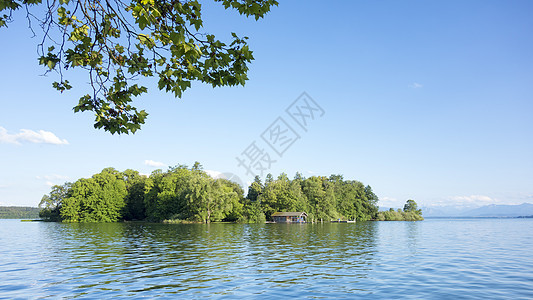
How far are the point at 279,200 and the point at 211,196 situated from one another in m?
27.4

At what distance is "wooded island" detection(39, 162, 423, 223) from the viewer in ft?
256

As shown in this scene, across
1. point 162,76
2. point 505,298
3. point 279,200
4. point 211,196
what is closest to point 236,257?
point 505,298

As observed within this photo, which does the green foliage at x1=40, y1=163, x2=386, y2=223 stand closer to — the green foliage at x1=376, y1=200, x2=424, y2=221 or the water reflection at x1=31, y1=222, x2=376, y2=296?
the green foliage at x1=376, y1=200, x2=424, y2=221

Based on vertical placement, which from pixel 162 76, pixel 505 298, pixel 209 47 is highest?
pixel 209 47

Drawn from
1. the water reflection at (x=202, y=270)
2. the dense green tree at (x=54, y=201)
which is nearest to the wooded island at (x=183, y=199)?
the dense green tree at (x=54, y=201)

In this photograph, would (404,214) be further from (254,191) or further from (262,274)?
(262,274)

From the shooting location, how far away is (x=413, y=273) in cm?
1568

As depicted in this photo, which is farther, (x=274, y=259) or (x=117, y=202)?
(x=117, y=202)

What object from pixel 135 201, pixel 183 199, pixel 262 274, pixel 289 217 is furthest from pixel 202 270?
pixel 135 201

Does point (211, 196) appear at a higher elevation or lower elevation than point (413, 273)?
higher

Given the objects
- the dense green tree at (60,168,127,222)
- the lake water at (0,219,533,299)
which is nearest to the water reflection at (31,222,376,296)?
the lake water at (0,219,533,299)

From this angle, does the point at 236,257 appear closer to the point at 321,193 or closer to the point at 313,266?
the point at 313,266

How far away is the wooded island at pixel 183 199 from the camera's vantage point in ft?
256

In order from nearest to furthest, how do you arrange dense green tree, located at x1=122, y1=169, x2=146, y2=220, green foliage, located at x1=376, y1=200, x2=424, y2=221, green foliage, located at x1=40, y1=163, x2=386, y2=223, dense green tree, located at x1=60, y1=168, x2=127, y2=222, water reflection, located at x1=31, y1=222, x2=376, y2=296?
water reflection, located at x1=31, y1=222, x2=376, y2=296, green foliage, located at x1=40, y1=163, x2=386, y2=223, dense green tree, located at x1=60, y1=168, x2=127, y2=222, dense green tree, located at x1=122, y1=169, x2=146, y2=220, green foliage, located at x1=376, y1=200, x2=424, y2=221
